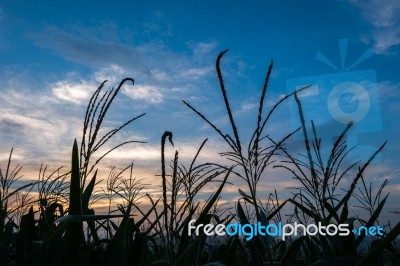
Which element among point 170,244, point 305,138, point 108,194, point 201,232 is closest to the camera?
point 170,244

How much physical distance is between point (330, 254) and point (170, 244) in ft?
3.30

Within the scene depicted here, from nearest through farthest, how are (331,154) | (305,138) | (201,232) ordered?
1. (305,138)
2. (331,154)
3. (201,232)

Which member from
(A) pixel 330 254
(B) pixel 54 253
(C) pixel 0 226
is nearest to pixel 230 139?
(A) pixel 330 254

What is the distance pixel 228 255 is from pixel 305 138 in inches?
70.0

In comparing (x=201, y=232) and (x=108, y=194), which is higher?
(x=108, y=194)

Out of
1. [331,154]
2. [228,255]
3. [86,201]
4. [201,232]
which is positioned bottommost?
[228,255]

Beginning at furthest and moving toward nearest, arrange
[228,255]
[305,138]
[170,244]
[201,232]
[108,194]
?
[108,194], [228,255], [201,232], [305,138], [170,244]

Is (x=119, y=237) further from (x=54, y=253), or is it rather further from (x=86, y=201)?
(x=54, y=253)

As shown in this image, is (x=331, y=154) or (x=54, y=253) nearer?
(x=331, y=154)

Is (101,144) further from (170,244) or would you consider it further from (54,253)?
(54,253)

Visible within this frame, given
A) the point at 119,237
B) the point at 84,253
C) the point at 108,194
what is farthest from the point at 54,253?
the point at 108,194

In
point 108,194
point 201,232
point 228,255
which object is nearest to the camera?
point 201,232

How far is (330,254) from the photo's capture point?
8.13ft

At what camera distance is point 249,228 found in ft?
9.22
